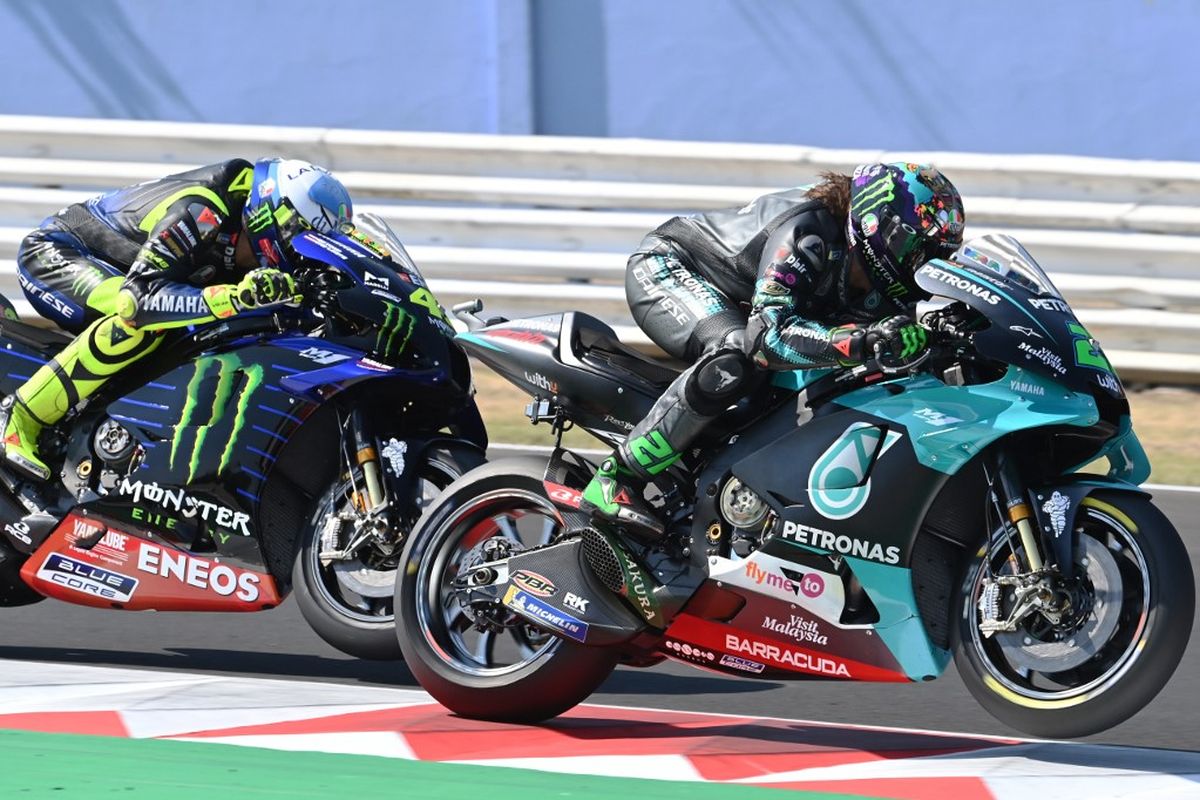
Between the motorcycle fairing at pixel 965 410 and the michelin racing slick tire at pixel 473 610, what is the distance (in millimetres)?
1066

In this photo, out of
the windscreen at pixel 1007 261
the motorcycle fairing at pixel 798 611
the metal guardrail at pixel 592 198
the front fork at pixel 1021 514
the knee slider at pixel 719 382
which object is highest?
the windscreen at pixel 1007 261

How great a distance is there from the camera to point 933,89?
43.6 feet

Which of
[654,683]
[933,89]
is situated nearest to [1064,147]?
[933,89]

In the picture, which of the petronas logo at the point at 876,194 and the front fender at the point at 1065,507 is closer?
the front fender at the point at 1065,507

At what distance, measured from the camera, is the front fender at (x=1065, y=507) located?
15.8ft

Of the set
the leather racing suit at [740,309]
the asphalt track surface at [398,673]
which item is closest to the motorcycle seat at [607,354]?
the leather racing suit at [740,309]

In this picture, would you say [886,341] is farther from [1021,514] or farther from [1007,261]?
[1021,514]

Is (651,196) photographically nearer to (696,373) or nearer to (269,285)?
(269,285)

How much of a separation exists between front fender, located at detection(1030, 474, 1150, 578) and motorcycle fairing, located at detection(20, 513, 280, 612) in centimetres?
265

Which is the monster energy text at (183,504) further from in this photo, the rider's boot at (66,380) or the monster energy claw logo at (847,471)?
the monster energy claw logo at (847,471)

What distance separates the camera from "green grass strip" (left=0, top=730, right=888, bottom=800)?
14.5 feet

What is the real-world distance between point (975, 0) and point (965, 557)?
8.67 meters

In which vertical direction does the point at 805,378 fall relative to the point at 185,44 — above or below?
above

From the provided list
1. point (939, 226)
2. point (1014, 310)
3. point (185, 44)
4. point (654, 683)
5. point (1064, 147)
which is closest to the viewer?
point (1014, 310)
